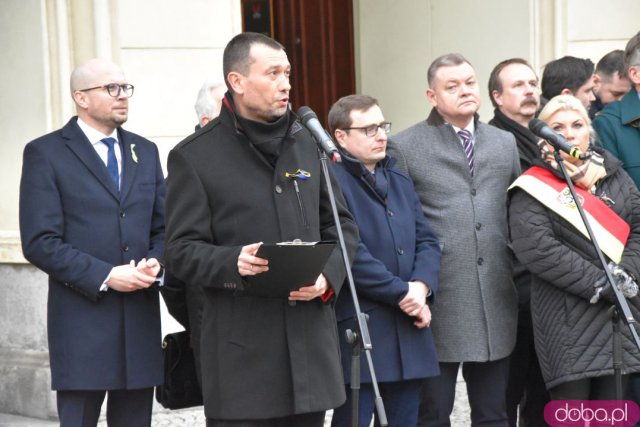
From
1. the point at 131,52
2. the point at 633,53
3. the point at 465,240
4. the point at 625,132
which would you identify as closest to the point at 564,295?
the point at 465,240

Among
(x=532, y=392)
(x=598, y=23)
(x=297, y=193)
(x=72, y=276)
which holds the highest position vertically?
(x=598, y=23)

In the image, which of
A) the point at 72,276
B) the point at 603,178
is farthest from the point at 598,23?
the point at 72,276

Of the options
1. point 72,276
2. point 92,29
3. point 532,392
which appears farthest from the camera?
point 92,29

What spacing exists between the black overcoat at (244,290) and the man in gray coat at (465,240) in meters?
1.21

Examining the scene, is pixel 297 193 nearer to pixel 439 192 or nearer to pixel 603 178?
pixel 439 192

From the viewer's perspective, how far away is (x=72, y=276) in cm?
516

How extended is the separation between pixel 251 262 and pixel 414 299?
49.5 inches

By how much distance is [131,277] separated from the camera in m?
5.19

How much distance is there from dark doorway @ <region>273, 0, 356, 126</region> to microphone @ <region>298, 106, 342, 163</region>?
13.9 ft

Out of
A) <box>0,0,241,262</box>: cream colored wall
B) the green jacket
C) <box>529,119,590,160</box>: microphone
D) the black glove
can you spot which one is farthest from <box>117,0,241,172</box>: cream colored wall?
the black glove

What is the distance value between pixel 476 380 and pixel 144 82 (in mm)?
2593

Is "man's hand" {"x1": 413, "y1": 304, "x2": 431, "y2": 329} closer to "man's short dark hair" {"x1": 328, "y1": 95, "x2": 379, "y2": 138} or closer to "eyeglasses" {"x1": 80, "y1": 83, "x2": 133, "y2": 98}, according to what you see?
"man's short dark hair" {"x1": 328, "y1": 95, "x2": 379, "y2": 138}

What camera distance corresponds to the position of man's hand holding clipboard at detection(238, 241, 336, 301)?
4.21 metres

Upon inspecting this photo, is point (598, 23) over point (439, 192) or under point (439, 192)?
over
